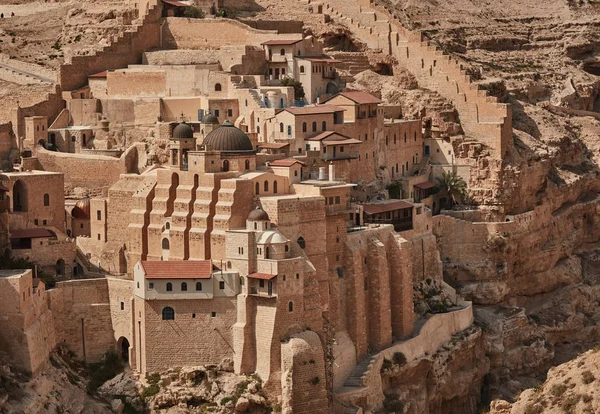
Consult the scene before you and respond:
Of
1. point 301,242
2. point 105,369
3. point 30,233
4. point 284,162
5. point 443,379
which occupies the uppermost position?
point 284,162

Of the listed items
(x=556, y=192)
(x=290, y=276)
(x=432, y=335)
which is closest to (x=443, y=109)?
(x=556, y=192)

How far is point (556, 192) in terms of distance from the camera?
320 ft

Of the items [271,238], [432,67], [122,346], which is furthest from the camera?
[432,67]

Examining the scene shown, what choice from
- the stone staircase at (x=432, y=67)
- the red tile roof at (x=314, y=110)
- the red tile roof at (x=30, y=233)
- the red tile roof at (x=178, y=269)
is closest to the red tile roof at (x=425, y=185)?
the stone staircase at (x=432, y=67)

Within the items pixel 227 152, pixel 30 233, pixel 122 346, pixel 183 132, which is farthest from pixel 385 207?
pixel 30 233

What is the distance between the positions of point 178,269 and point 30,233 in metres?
7.56

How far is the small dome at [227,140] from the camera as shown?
261 ft

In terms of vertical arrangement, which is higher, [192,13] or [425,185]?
[192,13]

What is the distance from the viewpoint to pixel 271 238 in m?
75.7

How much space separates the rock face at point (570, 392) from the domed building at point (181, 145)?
2256cm

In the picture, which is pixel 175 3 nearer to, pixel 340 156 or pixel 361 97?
pixel 361 97

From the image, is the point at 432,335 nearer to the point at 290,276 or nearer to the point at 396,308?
the point at 396,308

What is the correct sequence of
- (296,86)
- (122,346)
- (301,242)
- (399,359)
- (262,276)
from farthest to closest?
(296,86) < (399,359) < (122,346) < (301,242) < (262,276)

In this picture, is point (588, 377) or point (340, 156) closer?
point (588, 377)
